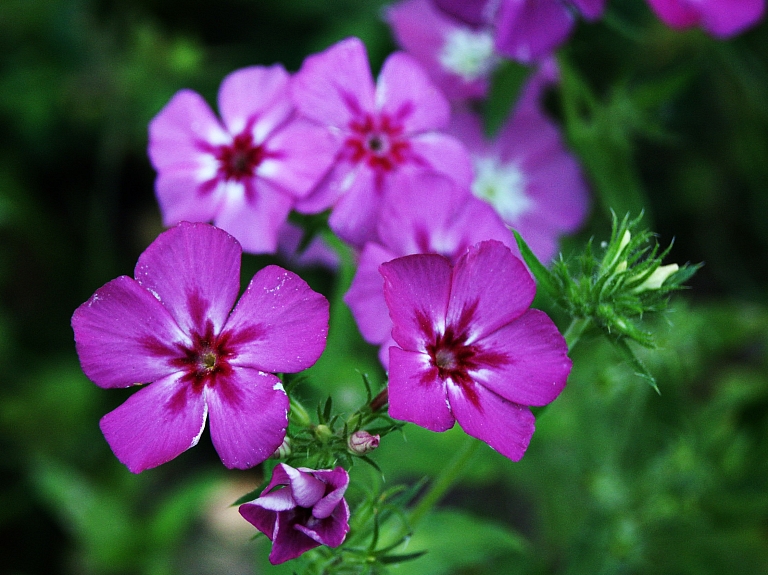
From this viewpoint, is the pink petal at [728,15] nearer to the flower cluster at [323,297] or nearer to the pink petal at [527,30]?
the flower cluster at [323,297]

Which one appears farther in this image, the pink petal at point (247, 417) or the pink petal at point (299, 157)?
the pink petal at point (299, 157)

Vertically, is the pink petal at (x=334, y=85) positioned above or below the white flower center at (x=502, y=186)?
above

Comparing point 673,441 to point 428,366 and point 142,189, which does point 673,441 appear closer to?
point 428,366

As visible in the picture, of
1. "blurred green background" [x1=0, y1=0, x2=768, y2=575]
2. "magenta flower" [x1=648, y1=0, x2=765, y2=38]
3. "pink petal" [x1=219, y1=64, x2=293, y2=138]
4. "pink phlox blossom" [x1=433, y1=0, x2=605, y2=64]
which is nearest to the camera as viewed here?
"pink petal" [x1=219, y1=64, x2=293, y2=138]

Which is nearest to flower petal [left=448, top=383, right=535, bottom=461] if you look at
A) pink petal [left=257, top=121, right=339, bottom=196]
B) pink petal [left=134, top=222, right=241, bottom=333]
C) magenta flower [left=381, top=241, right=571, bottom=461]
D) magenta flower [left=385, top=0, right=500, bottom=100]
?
magenta flower [left=381, top=241, right=571, bottom=461]

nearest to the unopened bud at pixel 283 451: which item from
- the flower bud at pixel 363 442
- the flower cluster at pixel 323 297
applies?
the flower cluster at pixel 323 297

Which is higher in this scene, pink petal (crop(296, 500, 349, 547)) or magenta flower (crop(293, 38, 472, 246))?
magenta flower (crop(293, 38, 472, 246))

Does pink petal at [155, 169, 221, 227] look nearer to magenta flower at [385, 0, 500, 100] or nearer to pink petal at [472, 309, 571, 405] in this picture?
pink petal at [472, 309, 571, 405]

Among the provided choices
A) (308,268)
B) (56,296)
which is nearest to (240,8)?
(308,268)
